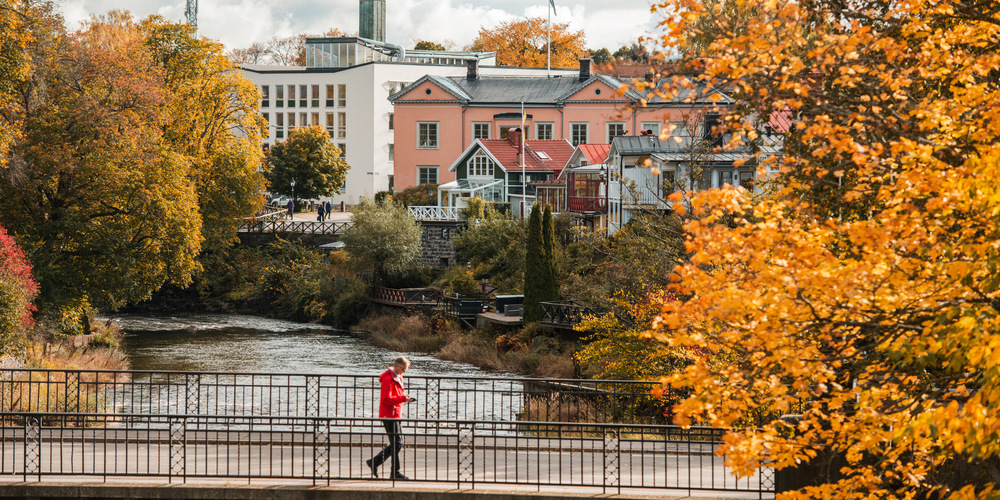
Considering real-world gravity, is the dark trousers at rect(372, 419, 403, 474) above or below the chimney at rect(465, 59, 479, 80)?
below

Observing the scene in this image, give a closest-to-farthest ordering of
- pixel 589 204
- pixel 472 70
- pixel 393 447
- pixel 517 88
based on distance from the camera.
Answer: pixel 393 447 → pixel 589 204 → pixel 517 88 → pixel 472 70

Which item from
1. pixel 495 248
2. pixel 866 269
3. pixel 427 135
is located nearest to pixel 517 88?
pixel 427 135

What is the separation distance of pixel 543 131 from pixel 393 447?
49.2 m

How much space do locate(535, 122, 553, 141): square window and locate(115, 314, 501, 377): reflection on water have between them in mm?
21524

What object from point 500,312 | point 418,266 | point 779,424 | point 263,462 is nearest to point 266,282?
point 418,266

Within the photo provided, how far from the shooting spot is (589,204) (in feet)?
147

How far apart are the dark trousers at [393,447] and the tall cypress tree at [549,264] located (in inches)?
836

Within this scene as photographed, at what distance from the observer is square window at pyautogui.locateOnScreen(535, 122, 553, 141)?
5903 centimetres

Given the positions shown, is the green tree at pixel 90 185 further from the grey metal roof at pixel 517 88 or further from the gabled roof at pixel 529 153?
the grey metal roof at pixel 517 88

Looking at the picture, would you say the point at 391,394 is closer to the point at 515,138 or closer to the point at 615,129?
the point at 515,138

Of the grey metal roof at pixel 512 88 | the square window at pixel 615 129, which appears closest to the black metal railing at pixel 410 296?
the grey metal roof at pixel 512 88

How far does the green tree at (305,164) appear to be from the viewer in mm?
63938

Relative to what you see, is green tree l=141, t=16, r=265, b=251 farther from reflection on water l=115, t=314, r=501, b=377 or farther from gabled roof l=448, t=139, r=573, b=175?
gabled roof l=448, t=139, r=573, b=175

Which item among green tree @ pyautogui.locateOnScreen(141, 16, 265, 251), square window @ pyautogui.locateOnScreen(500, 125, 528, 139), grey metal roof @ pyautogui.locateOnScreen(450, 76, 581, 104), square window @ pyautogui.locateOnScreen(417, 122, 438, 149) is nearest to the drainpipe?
grey metal roof @ pyautogui.locateOnScreen(450, 76, 581, 104)
